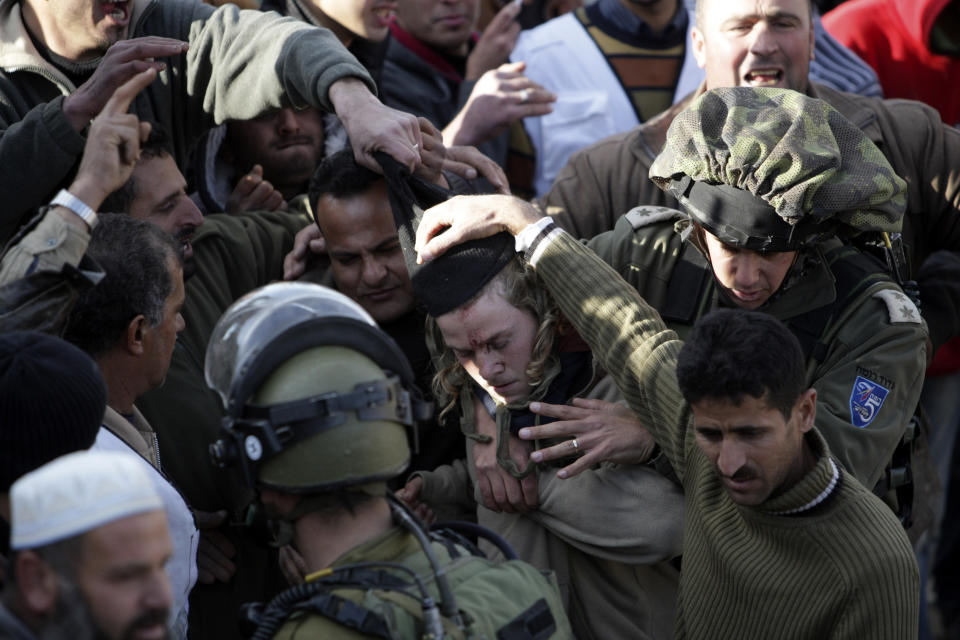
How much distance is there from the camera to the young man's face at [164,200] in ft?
12.3

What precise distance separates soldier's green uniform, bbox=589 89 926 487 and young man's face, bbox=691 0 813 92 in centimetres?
84

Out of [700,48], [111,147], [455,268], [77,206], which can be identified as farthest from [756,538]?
[700,48]

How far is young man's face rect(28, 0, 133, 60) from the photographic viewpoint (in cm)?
372

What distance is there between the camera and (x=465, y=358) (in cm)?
337

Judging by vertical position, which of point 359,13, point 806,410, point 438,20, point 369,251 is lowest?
point 369,251

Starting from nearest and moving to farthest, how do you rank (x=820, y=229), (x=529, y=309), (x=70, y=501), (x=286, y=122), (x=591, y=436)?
1. (x=70, y=501)
2. (x=591, y=436)
3. (x=820, y=229)
4. (x=529, y=309)
5. (x=286, y=122)

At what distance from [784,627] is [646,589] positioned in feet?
2.11

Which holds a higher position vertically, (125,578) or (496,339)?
(125,578)

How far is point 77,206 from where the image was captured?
294 centimetres

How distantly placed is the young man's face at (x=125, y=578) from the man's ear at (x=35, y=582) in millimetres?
47

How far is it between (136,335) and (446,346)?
0.95m

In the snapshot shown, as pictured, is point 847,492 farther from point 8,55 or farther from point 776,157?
point 8,55

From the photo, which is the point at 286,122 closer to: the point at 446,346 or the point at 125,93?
the point at 125,93

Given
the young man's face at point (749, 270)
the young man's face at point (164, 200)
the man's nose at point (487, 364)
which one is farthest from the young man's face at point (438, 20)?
the man's nose at point (487, 364)
